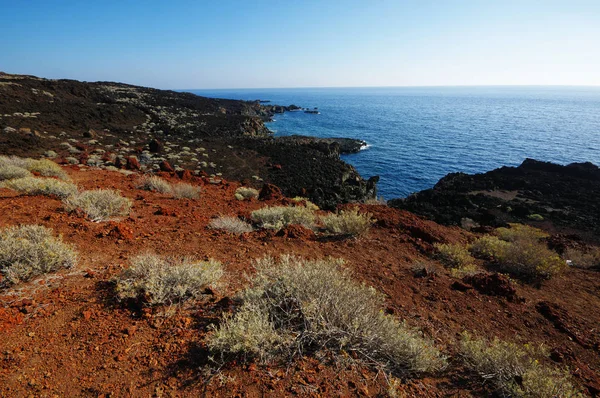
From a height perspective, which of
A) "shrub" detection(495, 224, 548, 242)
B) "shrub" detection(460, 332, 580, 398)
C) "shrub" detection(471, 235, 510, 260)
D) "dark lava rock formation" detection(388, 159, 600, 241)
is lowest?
"dark lava rock formation" detection(388, 159, 600, 241)

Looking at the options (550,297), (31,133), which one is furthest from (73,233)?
(31,133)

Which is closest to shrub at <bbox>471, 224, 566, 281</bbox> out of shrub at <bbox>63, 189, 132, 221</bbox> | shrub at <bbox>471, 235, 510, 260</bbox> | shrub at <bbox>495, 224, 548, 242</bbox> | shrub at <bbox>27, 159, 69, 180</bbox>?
shrub at <bbox>471, 235, 510, 260</bbox>

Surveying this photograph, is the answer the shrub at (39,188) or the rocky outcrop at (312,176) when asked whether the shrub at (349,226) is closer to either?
the shrub at (39,188)

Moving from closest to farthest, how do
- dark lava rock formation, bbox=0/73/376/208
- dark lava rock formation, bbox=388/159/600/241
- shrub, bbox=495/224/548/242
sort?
shrub, bbox=495/224/548/242 → dark lava rock formation, bbox=388/159/600/241 → dark lava rock formation, bbox=0/73/376/208

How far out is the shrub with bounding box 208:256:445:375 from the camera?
8.81 ft

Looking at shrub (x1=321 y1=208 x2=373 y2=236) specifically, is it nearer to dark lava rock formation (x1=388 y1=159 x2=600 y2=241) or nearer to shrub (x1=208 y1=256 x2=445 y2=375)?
shrub (x1=208 y1=256 x2=445 y2=375)

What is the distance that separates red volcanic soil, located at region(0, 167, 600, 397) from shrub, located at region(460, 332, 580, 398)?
0.54 ft

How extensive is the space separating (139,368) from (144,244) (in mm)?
2872

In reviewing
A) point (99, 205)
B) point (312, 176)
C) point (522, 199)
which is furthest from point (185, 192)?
point (522, 199)

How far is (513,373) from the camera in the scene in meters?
2.88

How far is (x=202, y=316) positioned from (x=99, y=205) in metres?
4.49

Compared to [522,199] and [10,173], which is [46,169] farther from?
[522,199]

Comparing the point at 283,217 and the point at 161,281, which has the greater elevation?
the point at 161,281

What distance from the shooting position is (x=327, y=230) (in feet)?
23.5
